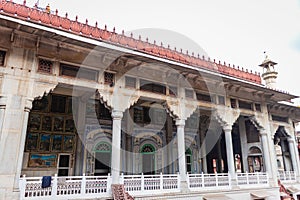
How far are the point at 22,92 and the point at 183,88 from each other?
6737mm

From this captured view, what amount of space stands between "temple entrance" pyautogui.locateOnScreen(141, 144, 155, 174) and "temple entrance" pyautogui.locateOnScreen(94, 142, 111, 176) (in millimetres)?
2248

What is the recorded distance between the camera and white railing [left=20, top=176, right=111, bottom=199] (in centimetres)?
702

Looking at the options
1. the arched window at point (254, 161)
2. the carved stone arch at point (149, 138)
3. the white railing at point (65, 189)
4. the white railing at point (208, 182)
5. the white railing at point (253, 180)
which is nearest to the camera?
the white railing at point (65, 189)

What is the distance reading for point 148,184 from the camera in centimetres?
909

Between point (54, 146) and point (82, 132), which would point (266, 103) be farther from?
point (54, 146)

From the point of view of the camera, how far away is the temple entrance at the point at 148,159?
1368 centimetres

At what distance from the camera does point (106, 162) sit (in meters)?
12.3

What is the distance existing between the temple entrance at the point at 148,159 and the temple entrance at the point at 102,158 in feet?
7.38

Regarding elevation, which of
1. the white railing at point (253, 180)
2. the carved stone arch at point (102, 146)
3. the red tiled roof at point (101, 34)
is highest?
the red tiled roof at point (101, 34)

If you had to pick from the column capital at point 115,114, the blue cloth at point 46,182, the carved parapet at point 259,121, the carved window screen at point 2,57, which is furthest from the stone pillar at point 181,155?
the carved window screen at point 2,57

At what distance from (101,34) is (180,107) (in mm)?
4731

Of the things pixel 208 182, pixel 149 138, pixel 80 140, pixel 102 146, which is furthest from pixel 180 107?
pixel 80 140

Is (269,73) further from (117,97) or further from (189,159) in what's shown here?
(117,97)

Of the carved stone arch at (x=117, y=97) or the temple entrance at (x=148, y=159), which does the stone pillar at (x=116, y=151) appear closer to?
the carved stone arch at (x=117, y=97)
